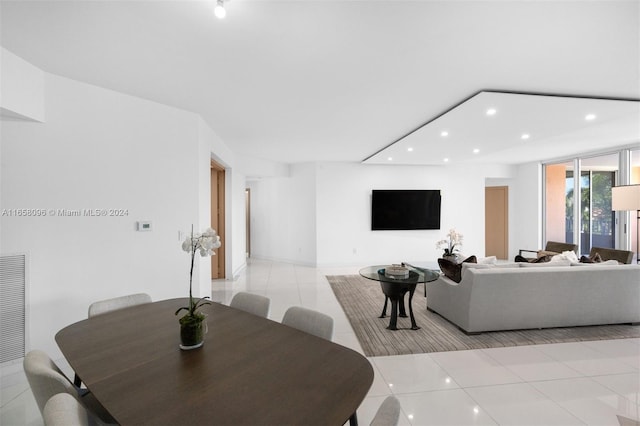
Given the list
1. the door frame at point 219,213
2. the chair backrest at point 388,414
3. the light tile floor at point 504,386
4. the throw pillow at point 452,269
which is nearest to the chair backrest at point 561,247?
the light tile floor at point 504,386

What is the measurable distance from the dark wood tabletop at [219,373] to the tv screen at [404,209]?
5.89 meters

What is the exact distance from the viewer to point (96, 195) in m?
2.86

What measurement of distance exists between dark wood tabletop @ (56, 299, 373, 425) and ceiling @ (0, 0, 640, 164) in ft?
6.32

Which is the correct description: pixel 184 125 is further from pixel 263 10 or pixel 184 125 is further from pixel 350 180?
pixel 350 180

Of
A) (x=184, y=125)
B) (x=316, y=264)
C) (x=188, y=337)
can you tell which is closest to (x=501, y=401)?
(x=188, y=337)

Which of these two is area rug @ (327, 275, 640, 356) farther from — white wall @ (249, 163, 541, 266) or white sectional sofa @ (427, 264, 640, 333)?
white wall @ (249, 163, 541, 266)

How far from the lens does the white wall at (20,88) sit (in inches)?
88.0

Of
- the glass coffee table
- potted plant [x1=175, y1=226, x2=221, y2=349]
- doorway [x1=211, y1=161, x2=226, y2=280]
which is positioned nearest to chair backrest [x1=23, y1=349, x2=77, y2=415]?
potted plant [x1=175, y1=226, x2=221, y2=349]

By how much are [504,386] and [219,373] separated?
230cm

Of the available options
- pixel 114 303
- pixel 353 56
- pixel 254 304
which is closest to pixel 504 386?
pixel 254 304

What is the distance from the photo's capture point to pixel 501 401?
2.13 metres

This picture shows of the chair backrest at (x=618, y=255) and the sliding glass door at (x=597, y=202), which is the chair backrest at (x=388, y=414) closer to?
the chair backrest at (x=618, y=255)

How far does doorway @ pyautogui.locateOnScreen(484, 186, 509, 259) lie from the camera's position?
8266 millimetres

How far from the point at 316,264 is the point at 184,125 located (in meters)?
4.63
